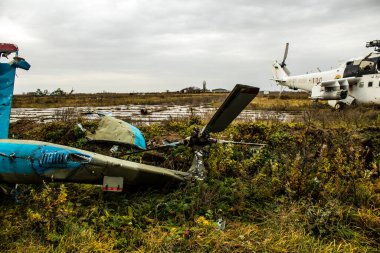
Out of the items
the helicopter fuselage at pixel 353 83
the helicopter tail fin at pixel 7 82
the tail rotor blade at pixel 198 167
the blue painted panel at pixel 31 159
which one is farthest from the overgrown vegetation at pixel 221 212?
the helicopter fuselage at pixel 353 83

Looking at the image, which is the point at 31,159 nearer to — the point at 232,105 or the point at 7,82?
the point at 7,82

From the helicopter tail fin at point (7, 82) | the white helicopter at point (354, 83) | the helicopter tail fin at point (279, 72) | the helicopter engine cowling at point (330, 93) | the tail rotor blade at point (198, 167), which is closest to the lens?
the tail rotor blade at point (198, 167)

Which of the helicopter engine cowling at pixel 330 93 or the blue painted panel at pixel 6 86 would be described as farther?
the helicopter engine cowling at pixel 330 93

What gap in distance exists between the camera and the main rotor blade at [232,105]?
420 centimetres

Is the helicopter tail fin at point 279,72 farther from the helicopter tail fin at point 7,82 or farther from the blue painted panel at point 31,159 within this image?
the blue painted panel at point 31,159

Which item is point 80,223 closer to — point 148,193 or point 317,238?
point 148,193

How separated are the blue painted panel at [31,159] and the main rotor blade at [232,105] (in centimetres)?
201

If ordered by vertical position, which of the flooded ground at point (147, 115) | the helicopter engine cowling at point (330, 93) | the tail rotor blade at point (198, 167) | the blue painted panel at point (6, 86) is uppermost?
the helicopter engine cowling at point (330, 93)

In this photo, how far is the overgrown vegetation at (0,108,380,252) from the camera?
3.73 metres

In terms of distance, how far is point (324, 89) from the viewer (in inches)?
733

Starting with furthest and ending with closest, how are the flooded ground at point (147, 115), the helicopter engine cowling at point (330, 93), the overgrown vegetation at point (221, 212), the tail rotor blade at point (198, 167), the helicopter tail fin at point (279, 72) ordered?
the helicopter tail fin at point (279, 72) → the helicopter engine cowling at point (330, 93) → the flooded ground at point (147, 115) → the tail rotor blade at point (198, 167) → the overgrown vegetation at point (221, 212)

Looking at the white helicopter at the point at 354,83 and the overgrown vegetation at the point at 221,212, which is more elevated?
the white helicopter at the point at 354,83

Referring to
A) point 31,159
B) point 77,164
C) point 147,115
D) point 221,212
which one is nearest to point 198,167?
point 221,212

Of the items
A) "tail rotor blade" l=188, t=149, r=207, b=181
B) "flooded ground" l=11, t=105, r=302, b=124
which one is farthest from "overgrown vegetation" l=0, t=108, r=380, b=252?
"flooded ground" l=11, t=105, r=302, b=124
